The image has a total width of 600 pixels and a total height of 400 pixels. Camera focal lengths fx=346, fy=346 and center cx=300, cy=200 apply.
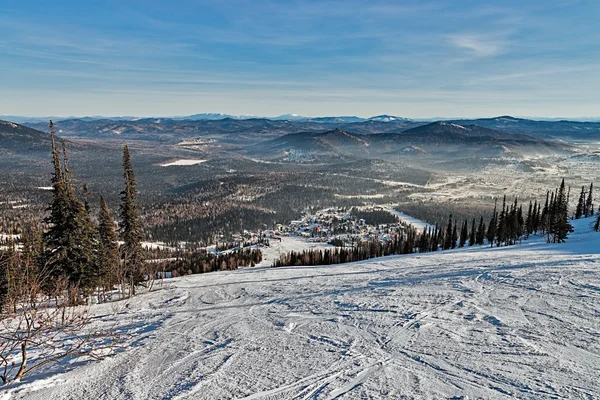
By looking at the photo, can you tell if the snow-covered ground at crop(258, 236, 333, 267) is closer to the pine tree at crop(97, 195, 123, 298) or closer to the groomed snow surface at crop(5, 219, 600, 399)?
the pine tree at crop(97, 195, 123, 298)

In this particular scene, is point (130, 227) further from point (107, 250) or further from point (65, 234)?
point (65, 234)

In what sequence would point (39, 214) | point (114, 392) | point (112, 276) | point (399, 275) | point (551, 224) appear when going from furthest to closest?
point (39, 214) → point (551, 224) → point (112, 276) → point (399, 275) → point (114, 392)

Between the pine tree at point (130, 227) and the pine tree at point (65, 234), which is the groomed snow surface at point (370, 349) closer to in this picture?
the pine tree at point (65, 234)

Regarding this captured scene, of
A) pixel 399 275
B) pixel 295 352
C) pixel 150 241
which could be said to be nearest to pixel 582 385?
pixel 295 352

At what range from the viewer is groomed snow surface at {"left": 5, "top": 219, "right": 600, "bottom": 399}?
10.0 m

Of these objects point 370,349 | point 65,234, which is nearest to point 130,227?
point 65,234

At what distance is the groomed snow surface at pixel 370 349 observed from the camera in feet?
32.9

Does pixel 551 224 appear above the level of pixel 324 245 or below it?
above

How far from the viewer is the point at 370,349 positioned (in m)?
12.7

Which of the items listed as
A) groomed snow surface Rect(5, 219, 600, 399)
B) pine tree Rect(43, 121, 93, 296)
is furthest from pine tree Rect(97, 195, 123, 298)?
groomed snow surface Rect(5, 219, 600, 399)

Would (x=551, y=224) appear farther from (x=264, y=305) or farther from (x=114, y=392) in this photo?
(x=114, y=392)

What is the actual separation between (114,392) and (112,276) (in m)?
37.0

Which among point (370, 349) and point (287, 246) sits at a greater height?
point (370, 349)

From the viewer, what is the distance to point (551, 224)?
67562mm
